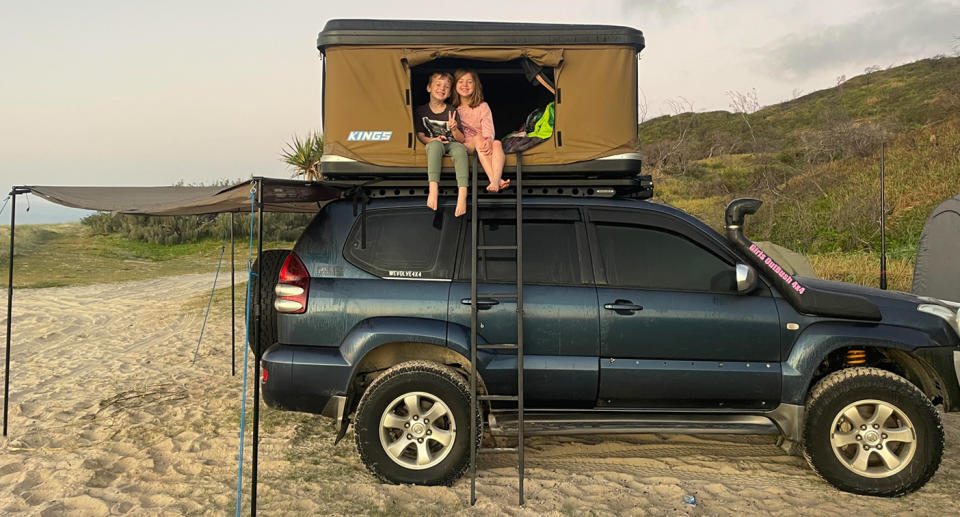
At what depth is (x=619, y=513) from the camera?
4.05m

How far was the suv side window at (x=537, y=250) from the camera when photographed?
180 inches

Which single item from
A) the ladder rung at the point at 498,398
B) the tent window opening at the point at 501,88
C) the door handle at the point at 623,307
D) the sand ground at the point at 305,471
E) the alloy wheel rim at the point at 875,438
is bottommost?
the sand ground at the point at 305,471

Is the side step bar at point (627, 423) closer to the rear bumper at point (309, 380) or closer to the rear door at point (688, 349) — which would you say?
the rear door at point (688, 349)

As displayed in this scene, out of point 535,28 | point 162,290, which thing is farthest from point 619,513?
point 162,290

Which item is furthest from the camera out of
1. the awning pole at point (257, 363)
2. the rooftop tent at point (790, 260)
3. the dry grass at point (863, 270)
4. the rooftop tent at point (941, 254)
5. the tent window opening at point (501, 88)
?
the dry grass at point (863, 270)

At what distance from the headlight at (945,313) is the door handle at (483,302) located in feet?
9.67

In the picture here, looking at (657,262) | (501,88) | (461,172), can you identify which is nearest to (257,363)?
(461,172)

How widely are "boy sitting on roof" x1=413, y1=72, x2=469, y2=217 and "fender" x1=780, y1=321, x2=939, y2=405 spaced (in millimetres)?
2464

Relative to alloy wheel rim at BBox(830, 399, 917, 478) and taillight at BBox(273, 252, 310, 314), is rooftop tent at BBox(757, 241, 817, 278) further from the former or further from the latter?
taillight at BBox(273, 252, 310, 314)

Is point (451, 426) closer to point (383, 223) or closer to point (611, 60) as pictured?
point (383, 223)

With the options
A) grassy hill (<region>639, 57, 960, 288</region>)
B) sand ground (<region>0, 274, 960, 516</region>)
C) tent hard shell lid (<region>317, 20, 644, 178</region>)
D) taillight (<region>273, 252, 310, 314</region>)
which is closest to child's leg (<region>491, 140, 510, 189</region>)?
tent hard shell lid (<region>317, 20, 644, 178</region>)

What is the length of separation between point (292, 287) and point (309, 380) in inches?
25.3

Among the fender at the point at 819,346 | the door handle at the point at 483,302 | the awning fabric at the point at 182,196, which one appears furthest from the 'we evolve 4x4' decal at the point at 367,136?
the fender at the point at 819,346

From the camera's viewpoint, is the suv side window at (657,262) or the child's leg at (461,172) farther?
the suv side window at (657,262)
